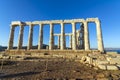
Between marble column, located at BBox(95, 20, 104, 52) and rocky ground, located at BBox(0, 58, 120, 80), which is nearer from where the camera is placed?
rocky ground, located at BBox(0, 58, 120, 80)

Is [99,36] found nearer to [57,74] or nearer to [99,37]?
[99,37]

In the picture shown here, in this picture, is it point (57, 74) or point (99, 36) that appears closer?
point (57, 74)

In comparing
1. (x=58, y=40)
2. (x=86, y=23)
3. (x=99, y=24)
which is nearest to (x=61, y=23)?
(x=86, y=23)

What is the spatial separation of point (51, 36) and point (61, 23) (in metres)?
4.97

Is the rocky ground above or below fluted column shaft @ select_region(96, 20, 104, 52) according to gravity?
below

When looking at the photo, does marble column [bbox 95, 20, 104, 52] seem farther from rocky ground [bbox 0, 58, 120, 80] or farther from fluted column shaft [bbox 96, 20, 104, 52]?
rocky ground [bbox 0, 58, 120, 80]

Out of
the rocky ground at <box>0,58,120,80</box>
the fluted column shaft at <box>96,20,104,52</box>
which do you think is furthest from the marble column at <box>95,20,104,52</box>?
the rocky ground at <box>0,58,120,80</box>

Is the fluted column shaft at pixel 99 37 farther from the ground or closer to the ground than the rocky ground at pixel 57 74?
farther from the ground

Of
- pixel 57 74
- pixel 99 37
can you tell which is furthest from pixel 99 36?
pixel 57 74

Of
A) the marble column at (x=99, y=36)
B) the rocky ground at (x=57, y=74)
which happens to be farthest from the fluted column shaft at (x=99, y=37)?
the rocky ground at (x=57, y=74)

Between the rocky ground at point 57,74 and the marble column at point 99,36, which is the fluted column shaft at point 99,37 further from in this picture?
the rocky ground at point 57,74

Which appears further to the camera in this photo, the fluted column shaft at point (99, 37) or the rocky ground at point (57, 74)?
the fluted column shaft at point (99, 37)

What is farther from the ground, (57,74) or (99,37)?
(99,37)

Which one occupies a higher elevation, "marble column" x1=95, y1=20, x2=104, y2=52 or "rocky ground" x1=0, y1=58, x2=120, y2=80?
"marble column" x1=95, y1=20, x2=104, y2=52
